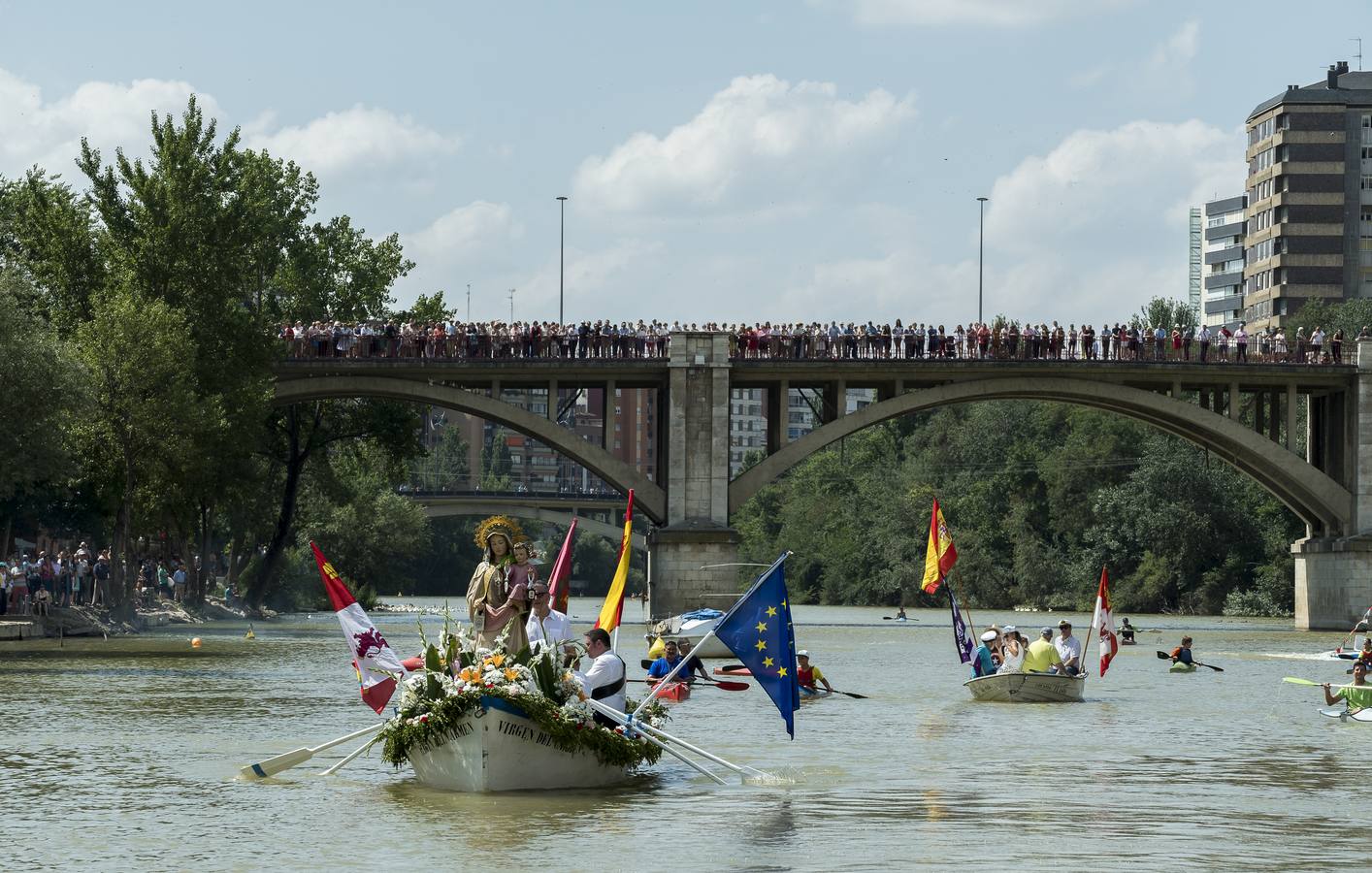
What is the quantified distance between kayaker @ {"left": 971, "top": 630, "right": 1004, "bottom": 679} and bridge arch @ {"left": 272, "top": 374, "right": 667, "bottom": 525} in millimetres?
29753

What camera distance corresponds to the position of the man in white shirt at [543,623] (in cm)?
2011

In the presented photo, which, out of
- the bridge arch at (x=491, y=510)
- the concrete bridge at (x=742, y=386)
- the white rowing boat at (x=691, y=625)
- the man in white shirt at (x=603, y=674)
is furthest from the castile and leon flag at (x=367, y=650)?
the bridge arch at (x=491, y=510)

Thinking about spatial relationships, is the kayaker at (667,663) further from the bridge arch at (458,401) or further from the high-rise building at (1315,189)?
the high-rise building at (1315,189)

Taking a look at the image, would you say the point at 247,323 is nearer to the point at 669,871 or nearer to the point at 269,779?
the point at 269,779

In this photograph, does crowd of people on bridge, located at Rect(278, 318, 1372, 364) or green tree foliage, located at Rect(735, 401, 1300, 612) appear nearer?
crowd of people on bridge, located at Rect(278, 318, 1372, 364)

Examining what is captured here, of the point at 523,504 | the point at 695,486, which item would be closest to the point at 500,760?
the point at 695,486

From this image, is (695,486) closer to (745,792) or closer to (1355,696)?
(1355,696)

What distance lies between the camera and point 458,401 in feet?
212

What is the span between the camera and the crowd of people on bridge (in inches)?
2559

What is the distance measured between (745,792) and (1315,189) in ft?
388

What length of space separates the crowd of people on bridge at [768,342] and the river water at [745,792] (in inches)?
1104

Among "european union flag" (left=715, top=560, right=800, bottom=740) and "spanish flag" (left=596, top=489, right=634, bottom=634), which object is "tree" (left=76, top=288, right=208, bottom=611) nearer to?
"spanish flag" (left=596, top=489, right=634, bottom=634)

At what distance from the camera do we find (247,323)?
197 ft

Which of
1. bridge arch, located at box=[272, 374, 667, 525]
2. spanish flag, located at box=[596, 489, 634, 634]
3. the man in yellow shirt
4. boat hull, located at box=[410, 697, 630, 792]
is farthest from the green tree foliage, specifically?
boat hull, located at box=[410, 697, 630, 792]
